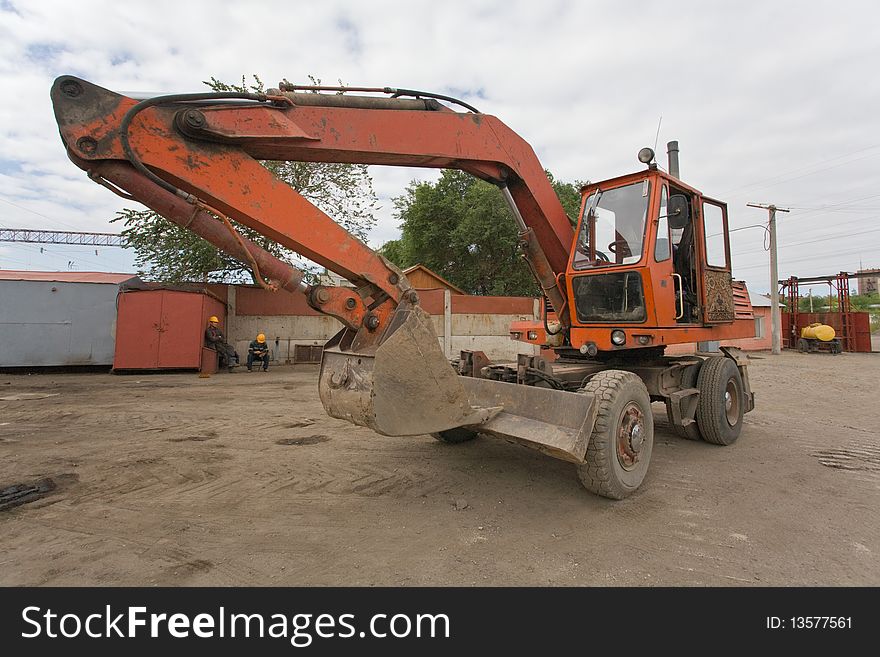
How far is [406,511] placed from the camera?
367 centimetres

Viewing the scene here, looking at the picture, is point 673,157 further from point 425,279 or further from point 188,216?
point 425,279

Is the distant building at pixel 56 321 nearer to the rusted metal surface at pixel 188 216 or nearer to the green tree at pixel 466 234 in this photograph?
the rusted metal surface at pixel 188 216

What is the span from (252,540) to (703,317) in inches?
195

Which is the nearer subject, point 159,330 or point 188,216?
point 188,216

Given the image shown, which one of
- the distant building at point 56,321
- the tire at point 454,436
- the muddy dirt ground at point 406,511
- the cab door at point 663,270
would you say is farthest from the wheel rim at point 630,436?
the distant building at point 56,321

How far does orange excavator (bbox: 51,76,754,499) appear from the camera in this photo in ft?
9.85

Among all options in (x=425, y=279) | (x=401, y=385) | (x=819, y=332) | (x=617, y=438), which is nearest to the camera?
(x=401, y=385)

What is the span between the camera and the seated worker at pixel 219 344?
516 inches

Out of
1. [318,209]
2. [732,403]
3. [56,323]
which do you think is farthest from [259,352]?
[732,403]

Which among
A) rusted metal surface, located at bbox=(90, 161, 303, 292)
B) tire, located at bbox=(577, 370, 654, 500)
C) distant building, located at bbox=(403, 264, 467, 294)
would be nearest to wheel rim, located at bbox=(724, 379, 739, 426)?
tire, located at bbox=(577, 370, 654, 500)

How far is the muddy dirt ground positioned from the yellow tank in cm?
1805

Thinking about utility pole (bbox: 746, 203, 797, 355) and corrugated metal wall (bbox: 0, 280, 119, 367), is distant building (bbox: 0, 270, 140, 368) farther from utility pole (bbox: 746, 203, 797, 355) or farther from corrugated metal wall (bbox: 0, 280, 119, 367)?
utility pole (bbox: 746, 203, 797, 355)

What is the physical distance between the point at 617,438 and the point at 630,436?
20 cm
